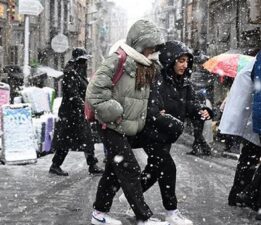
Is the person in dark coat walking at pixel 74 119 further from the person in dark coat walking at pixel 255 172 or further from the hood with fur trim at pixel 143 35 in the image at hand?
the hood with fur trim at pixel 143 35

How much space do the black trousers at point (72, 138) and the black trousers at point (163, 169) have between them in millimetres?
3089

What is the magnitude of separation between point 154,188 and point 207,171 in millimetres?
2463

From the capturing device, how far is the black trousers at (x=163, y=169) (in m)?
4.77

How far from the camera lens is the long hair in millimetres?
4527

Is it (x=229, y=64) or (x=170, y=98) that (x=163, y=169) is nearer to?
(x=170, y=98)

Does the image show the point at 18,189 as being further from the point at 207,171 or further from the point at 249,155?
the point at 207,171

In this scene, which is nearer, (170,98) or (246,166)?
(170,98)

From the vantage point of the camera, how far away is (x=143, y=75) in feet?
14.9

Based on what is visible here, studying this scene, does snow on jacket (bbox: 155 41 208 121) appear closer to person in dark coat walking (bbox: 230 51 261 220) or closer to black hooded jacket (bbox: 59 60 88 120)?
person in dark coat walking (bbox: 230 51 261 220)

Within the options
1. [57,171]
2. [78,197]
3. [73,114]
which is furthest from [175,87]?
[57,171]

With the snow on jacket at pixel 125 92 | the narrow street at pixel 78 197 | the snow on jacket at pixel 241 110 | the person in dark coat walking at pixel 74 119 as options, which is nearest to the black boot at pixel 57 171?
the person in dark coat walking at pixel 74 119

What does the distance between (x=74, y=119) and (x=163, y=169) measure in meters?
3.38

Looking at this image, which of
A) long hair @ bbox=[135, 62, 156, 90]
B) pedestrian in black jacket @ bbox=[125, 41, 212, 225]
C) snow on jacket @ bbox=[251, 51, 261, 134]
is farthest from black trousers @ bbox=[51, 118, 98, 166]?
long hair @ bbox=[135, 62, 156, 90]

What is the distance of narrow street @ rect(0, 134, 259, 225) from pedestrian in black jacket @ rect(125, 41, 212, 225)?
1.55 ft
